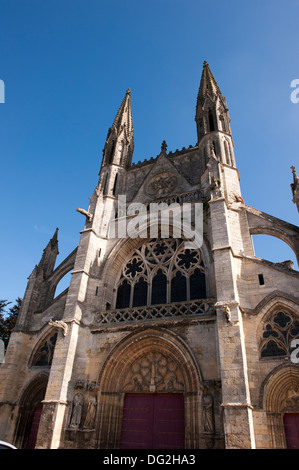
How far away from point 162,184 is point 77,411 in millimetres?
9907

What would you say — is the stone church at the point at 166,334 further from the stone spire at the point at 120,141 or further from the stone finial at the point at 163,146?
the stone spire at the point at 120,141

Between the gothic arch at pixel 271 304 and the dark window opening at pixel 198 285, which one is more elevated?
the dark window opening at pixel 198 285

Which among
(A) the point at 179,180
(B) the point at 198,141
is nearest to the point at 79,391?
(A) the point at 179,180

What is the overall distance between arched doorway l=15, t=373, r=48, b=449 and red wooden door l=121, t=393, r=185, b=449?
3537 mm

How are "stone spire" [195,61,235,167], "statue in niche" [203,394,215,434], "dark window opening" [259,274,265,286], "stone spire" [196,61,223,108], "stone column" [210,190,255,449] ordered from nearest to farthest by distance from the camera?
A: 1. "stone column" [210,190,255,449]
2. "statue in niche" [203,394,215,434]
3. "dark window opening" [259,274,265,286]
4. "stone spire" [195,61,235,167]
5. "stone spire" [196,61,223,108]

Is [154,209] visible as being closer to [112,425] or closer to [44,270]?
[44,270]

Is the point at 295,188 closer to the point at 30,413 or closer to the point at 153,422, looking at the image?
the point at 153,422

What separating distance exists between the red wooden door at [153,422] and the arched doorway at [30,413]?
354 centimetres

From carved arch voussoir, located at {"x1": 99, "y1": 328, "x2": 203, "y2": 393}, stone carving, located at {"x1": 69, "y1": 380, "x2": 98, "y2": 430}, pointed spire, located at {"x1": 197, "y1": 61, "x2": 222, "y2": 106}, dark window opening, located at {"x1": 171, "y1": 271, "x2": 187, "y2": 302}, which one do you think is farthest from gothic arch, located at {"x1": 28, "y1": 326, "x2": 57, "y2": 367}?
pointed spire, located at {"x1": 197, "y1": 61, "x2": 222, "y2": 106}

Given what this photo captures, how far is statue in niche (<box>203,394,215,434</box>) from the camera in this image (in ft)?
25.9

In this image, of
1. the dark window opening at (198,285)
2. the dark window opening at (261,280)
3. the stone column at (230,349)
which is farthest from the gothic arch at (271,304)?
the dark window opening at (198,285)

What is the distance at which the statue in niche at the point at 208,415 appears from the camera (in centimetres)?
788

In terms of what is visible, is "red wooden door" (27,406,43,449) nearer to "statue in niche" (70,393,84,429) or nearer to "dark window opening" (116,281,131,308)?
"statue in niche" (70,393,84,429)

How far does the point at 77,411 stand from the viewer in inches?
369
